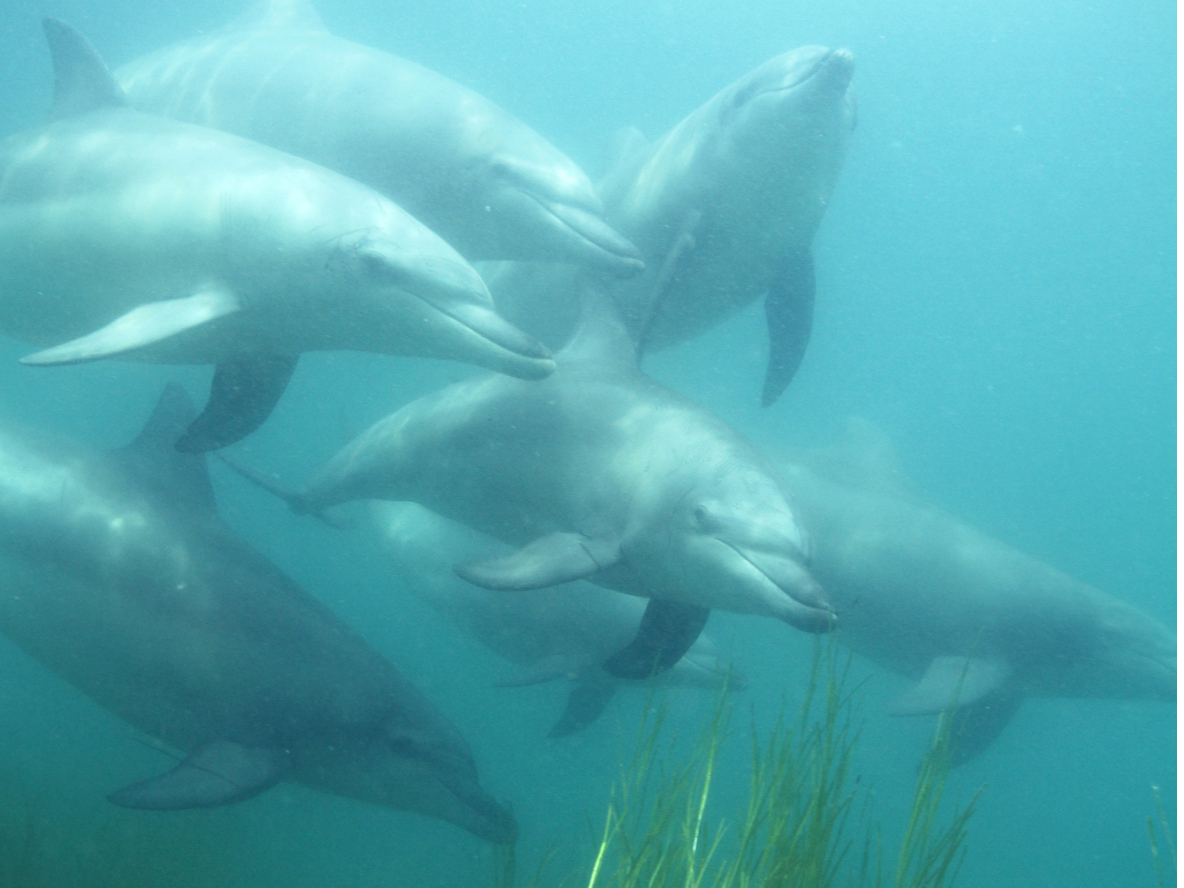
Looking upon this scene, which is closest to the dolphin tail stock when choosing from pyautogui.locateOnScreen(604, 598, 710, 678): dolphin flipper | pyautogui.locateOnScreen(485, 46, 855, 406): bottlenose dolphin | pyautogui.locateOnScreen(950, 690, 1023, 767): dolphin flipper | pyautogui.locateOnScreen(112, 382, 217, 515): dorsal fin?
pyautogui.locateOnScreen(112, 382, 217, 515): dorsal fin

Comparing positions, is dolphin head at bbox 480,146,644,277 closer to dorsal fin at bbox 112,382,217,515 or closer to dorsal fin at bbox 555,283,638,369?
dorsal fin at bbox 555,283,638,369

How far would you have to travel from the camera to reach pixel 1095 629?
8836 mm

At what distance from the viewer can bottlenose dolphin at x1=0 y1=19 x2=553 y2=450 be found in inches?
183

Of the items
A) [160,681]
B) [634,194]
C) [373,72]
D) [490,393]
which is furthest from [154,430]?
[634,194]

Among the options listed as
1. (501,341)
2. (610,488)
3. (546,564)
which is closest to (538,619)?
(610,488)

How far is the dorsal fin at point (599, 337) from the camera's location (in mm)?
6344

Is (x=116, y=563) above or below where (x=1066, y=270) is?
below

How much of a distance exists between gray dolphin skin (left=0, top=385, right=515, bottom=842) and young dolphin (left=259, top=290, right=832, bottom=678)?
1532mm

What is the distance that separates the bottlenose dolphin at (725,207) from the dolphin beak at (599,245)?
2.59 ft

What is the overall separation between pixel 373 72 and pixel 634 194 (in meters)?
2.45

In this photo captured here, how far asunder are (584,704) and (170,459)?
219 inches

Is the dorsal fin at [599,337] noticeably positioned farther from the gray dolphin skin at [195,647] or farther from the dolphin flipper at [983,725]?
the dolphin flipper at [983,725]

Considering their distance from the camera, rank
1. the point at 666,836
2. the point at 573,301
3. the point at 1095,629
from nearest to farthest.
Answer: the point at 666,836
the point at 573,301
the point at 1095,629

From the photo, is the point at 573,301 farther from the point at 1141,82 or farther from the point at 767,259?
the point at 1141,82
